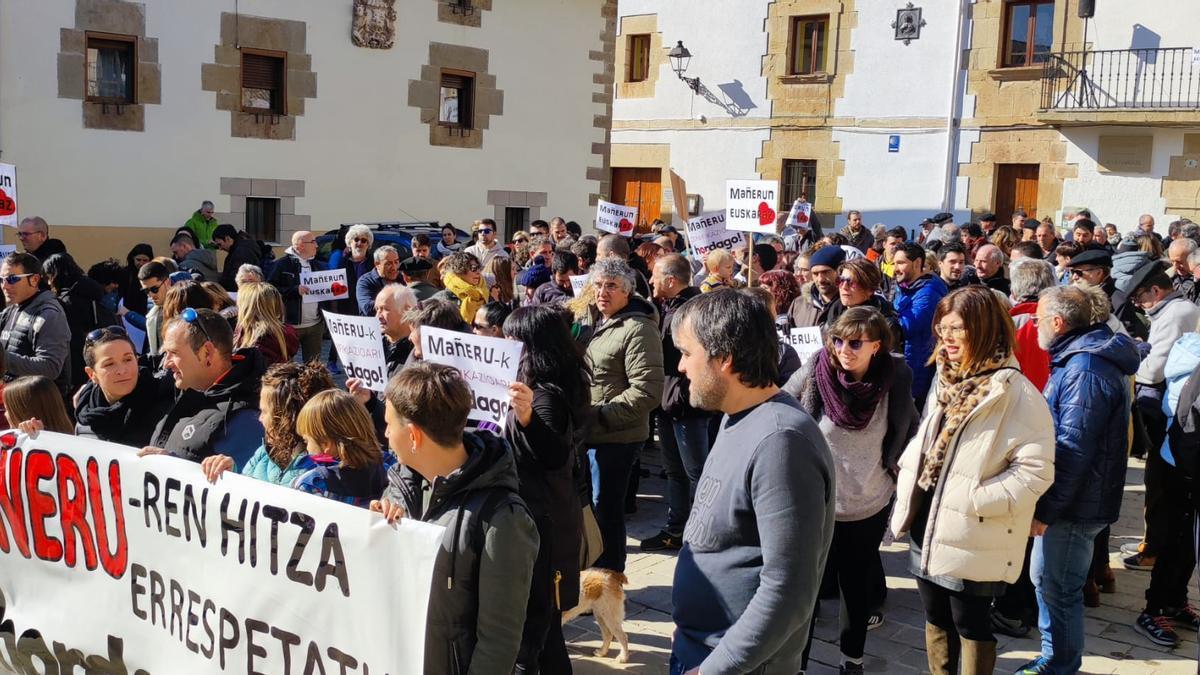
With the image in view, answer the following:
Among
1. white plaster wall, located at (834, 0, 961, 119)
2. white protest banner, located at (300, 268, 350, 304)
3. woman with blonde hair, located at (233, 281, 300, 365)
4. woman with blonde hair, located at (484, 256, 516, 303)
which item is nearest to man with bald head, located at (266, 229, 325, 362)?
white protest banner, located at (300, 268, 350, 304)

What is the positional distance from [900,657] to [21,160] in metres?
13.4

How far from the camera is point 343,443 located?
12.8 ft

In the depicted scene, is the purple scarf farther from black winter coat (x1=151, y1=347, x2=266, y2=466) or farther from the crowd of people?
black winter coat (x1=151, y1=347, x2=266, y2=466)

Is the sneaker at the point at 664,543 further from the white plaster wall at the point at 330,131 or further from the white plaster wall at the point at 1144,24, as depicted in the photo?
the white plaster wall at the point at 1144,24

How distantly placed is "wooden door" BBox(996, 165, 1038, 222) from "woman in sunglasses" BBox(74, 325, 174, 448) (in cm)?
1987

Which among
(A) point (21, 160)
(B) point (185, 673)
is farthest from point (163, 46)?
(B) point (185, 673)

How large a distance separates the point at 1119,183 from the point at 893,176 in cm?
435

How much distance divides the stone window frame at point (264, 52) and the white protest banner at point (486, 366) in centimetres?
1270

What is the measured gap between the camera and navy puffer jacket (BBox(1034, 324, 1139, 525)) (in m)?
4.42

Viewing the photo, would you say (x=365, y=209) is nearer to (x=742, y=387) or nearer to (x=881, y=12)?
(x=881, y=12)

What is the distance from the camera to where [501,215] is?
19.9 meters

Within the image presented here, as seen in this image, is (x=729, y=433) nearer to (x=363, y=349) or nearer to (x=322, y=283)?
(x=363, y=349)

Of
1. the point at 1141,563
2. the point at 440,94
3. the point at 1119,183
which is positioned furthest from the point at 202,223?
the point at 1119,183

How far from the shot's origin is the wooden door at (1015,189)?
2175 centimetres
